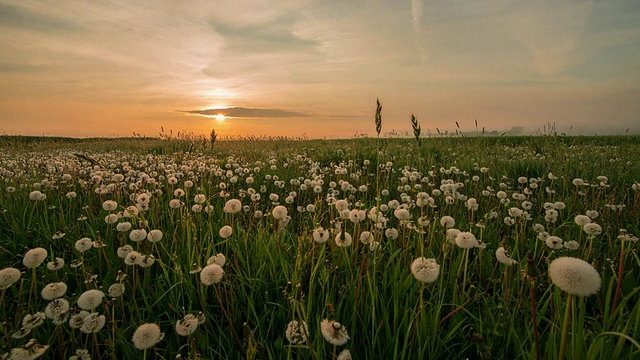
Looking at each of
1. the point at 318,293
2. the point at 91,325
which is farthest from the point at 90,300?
the point at 318,293

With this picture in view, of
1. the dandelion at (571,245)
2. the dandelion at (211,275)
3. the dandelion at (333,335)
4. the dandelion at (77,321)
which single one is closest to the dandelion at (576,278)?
the dandelion at (333,335)

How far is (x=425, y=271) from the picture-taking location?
1.66 m

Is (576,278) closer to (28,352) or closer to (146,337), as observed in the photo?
(146,337)

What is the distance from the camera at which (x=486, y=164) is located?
25.5 ft

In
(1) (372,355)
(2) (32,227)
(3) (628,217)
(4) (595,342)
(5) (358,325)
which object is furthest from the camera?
(3) (628,217)

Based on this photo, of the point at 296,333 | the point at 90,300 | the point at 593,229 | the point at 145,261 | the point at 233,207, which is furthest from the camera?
the point at 233,207

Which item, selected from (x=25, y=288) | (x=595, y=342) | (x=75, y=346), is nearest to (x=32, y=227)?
(x=25, y=288)

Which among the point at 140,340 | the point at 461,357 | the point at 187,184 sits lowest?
the point at 461,357

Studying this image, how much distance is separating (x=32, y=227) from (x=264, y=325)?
348 centimetres

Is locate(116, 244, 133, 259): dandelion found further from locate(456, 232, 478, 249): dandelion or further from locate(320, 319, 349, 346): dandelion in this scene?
locate(456, 232, 478, 249): dandelion

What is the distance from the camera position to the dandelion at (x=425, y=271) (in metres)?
1.63

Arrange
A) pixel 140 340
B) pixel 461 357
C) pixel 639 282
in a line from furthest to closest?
1. pixel 639 282
2. pixel 461 357
3. pixel 140 340

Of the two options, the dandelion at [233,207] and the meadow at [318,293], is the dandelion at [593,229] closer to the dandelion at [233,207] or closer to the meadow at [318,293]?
the meadow at [318,293]

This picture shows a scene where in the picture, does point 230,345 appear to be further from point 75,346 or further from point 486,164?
point 486,164
